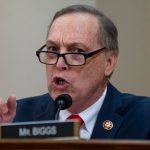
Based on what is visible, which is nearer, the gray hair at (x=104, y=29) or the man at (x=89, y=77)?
the man at (x=89, y=77)

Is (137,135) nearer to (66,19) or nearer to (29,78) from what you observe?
(66,19)

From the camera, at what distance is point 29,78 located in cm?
247

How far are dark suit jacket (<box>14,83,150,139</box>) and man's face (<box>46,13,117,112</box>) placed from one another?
79 mm

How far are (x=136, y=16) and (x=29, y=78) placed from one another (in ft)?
2.84

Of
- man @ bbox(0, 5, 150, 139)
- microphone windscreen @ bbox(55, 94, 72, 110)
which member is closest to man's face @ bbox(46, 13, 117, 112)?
man @ bbox(0, 5, 150, 139)

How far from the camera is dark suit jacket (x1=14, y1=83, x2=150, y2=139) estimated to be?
1589mm

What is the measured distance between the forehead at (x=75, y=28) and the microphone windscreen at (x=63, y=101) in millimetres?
294

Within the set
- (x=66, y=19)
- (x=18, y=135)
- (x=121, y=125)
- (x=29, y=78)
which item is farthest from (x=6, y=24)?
(x=18, y=135)

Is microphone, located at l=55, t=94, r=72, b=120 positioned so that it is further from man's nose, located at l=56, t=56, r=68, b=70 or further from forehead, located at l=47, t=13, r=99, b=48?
forehead, located at l=47, t=13, r=99, b=48

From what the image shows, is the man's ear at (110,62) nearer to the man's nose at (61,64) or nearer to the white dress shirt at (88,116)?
the white dress shirt at (88,116)

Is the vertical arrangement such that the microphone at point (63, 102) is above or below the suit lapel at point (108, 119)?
above

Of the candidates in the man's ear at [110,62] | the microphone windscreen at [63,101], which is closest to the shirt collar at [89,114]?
the man's ear at [110,62]

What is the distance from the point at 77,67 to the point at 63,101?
23 centimetres

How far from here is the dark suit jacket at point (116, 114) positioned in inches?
62.6
